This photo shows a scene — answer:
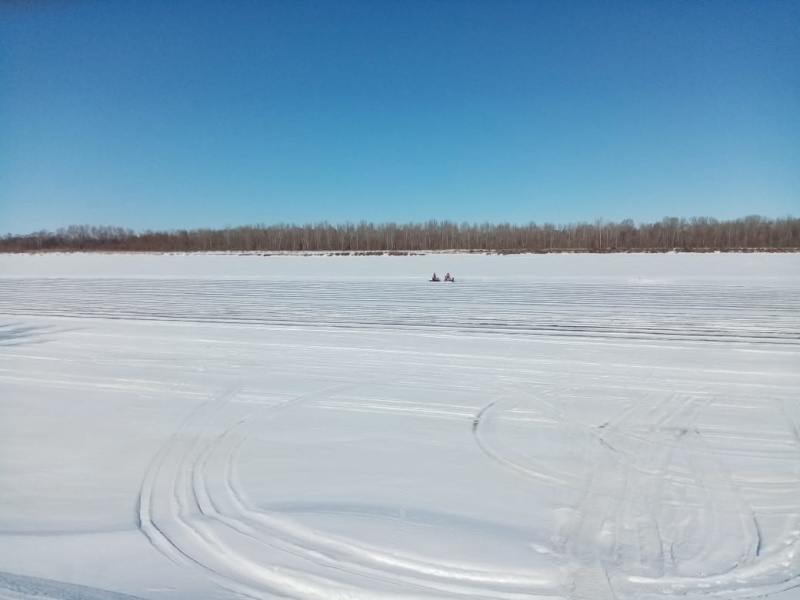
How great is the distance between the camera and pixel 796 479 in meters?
3.82

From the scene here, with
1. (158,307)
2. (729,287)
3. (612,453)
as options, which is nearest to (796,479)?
(612,453)

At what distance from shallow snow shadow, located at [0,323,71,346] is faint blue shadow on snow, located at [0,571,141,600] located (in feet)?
27.3

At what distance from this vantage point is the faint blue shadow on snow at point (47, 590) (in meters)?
2.51

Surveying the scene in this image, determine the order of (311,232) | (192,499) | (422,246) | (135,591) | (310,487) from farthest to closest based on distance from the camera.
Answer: (311,232) < (422,246) < (310,487) < (192,499) < (135,591)

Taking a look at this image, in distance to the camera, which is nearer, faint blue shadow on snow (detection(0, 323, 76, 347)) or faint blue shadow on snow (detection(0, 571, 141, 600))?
faint blue shadow on snow (detection(0, 571, 141, 600))

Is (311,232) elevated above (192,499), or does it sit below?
above

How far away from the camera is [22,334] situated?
10.5m

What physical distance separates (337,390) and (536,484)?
309 cm

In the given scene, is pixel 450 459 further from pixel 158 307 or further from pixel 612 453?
pixel 158 307

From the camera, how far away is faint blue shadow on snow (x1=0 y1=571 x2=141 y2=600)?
2.51 meters

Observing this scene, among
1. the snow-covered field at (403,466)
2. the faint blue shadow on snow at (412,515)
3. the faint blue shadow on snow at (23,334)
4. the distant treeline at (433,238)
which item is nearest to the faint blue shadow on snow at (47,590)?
the snow-covered field at (403,466)

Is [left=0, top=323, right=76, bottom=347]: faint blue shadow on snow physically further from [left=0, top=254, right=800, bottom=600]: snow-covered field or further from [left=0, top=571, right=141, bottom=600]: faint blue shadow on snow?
[left=0, top=571, right=141, bottom=600]: faint blue shadow on snow

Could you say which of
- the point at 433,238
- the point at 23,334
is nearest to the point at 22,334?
the point at 23,334

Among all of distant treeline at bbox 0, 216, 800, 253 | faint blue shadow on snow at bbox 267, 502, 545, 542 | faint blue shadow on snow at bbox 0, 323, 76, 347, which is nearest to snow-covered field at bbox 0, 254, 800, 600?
faint blue shadow on snow at bbox 267, 502, 545, 542
